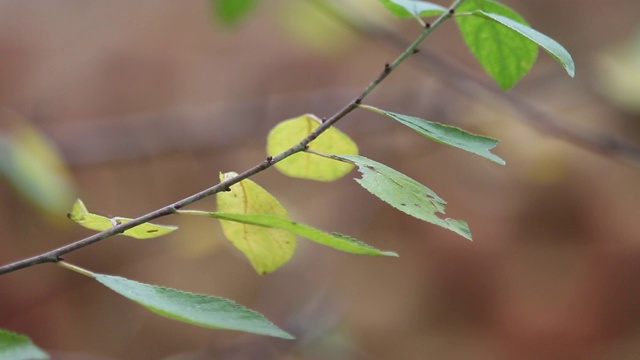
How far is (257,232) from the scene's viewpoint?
1.81ft

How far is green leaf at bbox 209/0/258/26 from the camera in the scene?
3.31 ft

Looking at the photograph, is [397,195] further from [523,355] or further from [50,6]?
[50,6]

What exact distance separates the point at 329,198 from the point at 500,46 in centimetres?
174

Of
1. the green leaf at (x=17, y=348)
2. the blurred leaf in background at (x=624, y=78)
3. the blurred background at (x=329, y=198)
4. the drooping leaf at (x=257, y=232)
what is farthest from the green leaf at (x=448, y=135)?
the blurred background at (x=329, y=198)

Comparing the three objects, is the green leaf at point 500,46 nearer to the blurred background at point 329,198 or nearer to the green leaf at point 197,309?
the green leaf at point 197,309

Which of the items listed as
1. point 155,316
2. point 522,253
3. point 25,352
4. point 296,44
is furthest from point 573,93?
point 25,352

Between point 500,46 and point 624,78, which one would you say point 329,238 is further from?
point 624,78

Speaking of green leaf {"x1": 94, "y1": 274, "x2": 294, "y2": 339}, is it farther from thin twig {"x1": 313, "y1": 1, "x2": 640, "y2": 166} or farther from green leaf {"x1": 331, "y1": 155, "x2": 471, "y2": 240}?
thin twig {"x1": 313, "y1": 1, "x2": 640, "y2": 166}

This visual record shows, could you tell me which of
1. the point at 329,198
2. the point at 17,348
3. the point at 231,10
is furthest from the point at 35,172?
the point at 329,198

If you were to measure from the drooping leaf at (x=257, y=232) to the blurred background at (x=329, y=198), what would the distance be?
142 cm

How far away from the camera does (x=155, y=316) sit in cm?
232

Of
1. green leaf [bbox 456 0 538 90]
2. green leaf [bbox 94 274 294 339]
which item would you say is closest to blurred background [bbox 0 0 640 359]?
green leaf [bbox 456 0 538 90]

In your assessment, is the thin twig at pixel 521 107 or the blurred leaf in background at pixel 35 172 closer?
the blurred leaf in background at pixel 35 172

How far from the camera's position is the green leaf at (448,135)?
49cm
